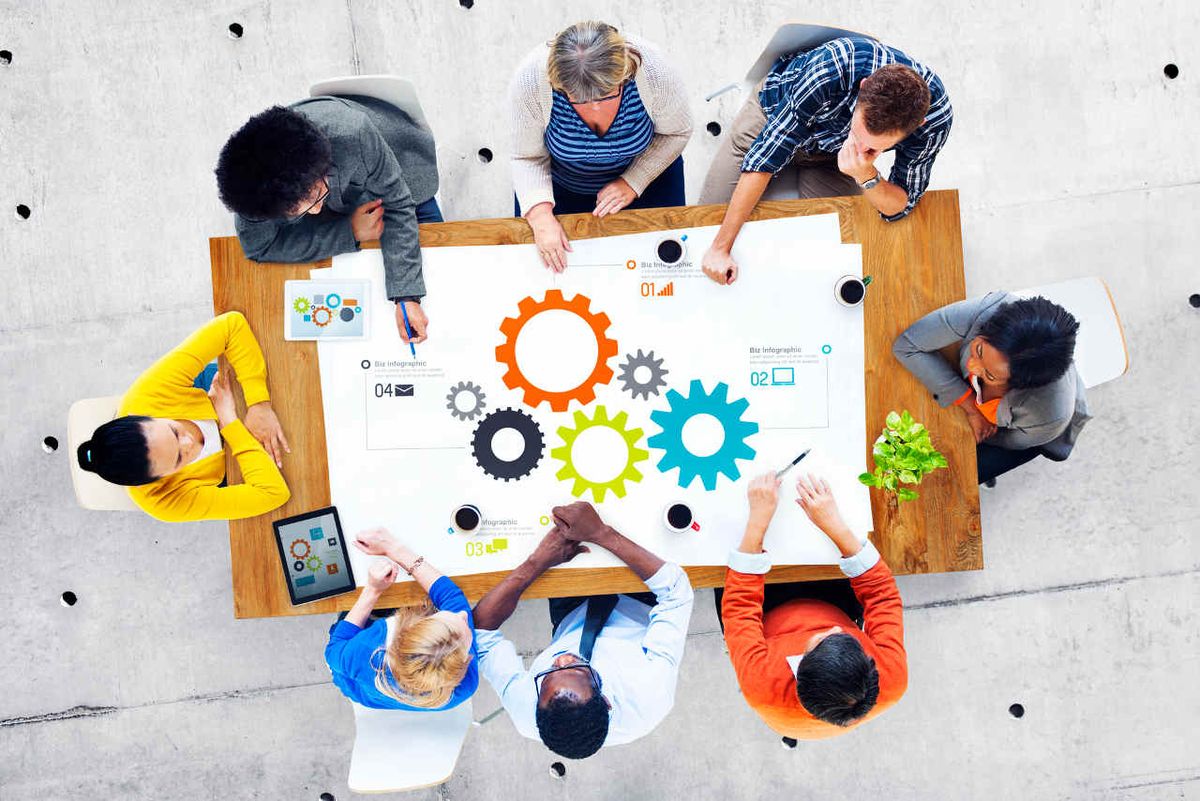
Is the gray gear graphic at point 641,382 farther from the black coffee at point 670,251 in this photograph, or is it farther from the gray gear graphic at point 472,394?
the gray gear graphic at point 472,394

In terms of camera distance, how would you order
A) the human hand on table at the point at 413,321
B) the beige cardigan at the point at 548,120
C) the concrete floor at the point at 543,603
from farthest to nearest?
the concrete floor at the point at 543,603, the human hand on table at the point at 413,321, the beige cardigan at the point at 548,120

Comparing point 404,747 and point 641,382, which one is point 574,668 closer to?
point 404,747

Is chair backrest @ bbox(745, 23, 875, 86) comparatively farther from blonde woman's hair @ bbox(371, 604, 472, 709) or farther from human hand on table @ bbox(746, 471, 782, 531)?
blonde woman's hair @ bbox(371, 604, 472, 709)

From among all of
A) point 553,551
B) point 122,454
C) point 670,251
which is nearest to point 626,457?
point 553,551

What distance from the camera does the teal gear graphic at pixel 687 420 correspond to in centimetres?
197

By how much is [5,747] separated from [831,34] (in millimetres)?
3563

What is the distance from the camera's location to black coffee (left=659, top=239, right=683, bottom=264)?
77.4 inches

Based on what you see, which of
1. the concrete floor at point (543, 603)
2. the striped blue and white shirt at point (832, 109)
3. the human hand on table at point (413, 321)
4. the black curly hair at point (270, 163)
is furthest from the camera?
the concrete floor at point (543, 603)

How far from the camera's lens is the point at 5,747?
2.71m

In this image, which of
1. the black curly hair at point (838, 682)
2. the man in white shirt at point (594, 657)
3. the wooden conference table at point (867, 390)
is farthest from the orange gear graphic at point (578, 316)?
the black curly hair at point (838, 682)

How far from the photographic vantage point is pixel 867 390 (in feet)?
6.44

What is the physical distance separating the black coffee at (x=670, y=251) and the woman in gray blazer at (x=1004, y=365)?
60 cm

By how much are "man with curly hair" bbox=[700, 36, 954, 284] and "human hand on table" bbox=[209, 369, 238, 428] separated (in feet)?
4.24

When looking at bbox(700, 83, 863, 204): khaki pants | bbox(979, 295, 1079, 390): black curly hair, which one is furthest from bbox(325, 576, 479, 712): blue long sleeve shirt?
bbox(979, 295, 1079, 390): black curly hair
